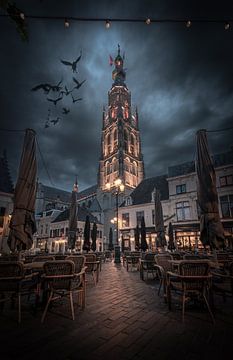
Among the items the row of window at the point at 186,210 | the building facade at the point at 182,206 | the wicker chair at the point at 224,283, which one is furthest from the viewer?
the building facade at the point at 182,206

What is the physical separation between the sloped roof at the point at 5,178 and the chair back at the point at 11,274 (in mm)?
21348

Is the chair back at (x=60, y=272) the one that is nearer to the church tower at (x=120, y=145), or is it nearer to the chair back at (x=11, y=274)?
the chair back at (x=11, y=274)

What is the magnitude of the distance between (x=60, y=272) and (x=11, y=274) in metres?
0.87

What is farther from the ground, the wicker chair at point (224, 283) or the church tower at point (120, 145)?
the church tower at point (120, 145)

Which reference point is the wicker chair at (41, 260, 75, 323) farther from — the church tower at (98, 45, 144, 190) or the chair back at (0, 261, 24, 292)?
the church tower at (98, 45, 144, 190)

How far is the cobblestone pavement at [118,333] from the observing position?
7.07 ft

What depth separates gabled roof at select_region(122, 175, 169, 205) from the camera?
98.6 feet

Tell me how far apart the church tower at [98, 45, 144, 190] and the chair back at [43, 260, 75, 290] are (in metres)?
40.6

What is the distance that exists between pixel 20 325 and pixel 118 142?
4905 centimetres

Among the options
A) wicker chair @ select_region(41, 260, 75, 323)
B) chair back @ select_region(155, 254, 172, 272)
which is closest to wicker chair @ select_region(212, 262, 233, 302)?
chair back @ select_region(155, 254, 172, 272)

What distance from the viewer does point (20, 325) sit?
2.96m

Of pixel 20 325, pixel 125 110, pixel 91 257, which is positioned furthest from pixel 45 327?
pixel 125 110

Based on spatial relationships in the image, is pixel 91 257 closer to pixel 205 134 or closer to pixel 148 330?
pixel 148 330

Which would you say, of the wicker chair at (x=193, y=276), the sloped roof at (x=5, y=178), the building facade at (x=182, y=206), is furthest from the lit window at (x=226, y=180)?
the sloped roof at (x=5, y=178)
